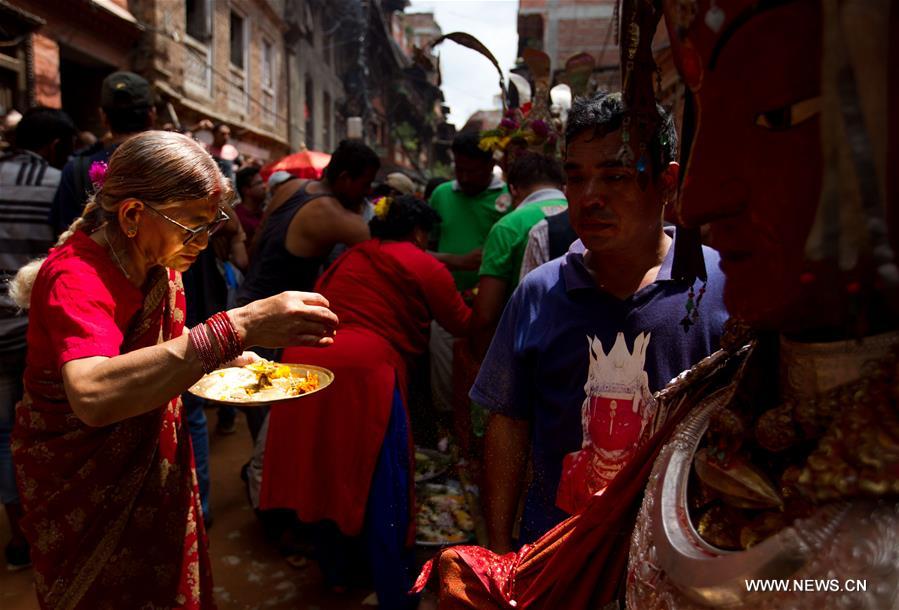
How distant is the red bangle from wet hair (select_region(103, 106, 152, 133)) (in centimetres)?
208

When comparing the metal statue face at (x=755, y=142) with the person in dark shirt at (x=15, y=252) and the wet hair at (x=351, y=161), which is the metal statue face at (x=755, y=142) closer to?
the wet hair at (x=351, y=161)

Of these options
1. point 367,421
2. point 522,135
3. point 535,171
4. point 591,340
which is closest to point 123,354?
point 591,340

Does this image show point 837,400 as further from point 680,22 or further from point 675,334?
point 675,334

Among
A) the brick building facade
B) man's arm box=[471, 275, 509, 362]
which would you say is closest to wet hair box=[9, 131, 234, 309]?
man's arm box=[471, 275, 509, 362]

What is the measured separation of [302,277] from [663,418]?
3.08 meters

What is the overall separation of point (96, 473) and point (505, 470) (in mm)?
1224

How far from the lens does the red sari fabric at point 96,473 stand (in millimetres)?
1869

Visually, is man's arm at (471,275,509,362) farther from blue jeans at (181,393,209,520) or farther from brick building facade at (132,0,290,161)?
brick building facade at (132,0,290,161)

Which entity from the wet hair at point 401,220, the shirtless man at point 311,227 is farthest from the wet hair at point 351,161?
the wet hair at point 401,220

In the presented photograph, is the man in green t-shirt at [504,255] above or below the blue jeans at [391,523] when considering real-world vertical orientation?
above

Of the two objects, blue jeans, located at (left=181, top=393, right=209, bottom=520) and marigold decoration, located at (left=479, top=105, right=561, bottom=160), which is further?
marigold decoration, located at (left=479, top=105, right=561, bottom=160)

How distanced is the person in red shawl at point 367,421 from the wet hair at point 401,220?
0.31 ft

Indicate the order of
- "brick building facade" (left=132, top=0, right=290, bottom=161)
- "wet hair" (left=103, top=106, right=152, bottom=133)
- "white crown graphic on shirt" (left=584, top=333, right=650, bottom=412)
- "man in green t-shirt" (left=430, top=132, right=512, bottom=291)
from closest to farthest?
1. "white crown graphic on shirt" (left=584, top=333, right=650, bottom=412)
2. "wet hair" (left=103, top=106, right=152, bottom=133)
3. "man in green t-shirt" (left=430, top=132, right=512, bottom=291)
4. "brick building facade" (left=132, top=0, right=290, bottom=161)

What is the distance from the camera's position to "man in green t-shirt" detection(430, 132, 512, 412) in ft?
15.1
